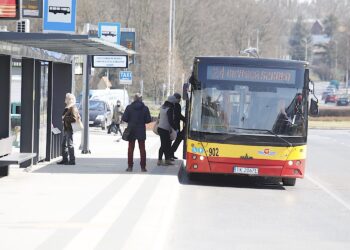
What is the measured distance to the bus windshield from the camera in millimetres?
18297

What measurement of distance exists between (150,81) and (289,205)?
54.0 metres

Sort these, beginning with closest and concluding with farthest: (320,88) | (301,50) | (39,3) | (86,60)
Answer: (39,3) < (86,60) < (320,88) < (301,50)

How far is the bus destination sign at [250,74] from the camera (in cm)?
1852

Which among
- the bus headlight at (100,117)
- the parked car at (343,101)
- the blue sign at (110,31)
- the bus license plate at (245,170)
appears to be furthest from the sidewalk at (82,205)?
the parked car at (343,101)

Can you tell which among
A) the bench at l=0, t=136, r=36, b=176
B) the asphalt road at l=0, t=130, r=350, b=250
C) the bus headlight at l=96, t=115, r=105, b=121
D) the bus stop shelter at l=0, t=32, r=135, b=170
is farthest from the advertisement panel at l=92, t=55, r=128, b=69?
the bus headlight at l=96, t=115, r=105, b=121

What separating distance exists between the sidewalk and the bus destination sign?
92.8 inches

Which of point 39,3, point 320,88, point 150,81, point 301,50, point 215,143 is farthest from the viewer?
point 301,50

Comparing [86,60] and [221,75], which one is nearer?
[221,75]

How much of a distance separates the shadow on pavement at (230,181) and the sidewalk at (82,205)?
1.29 feet

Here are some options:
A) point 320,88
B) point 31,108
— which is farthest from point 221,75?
point 320,88

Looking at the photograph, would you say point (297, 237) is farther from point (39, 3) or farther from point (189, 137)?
point (39, 3)

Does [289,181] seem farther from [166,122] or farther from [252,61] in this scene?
[166,122]

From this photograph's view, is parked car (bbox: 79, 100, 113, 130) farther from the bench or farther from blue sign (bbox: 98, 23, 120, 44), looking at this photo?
the bench

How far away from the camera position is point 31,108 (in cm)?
1883
